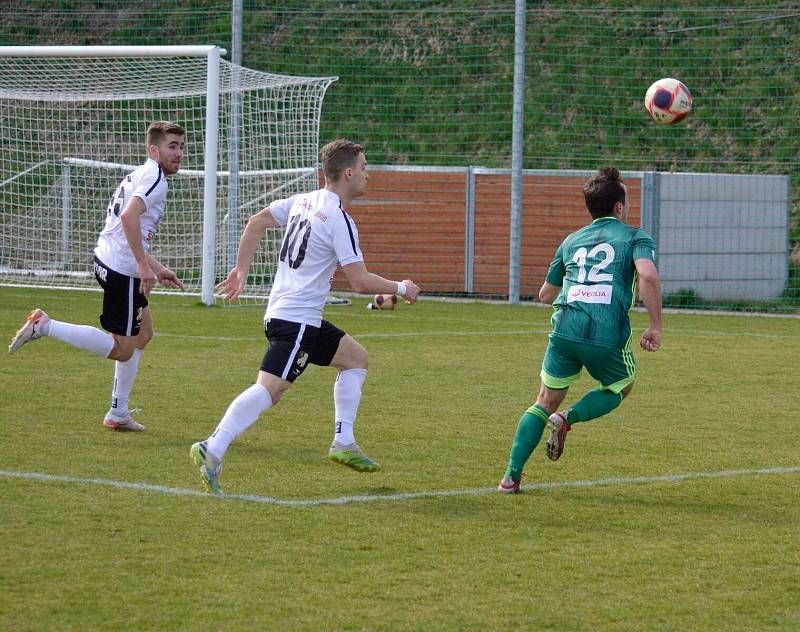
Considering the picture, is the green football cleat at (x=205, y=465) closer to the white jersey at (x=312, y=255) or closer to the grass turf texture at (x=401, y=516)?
the grass turf texture at (x=401, y=516)

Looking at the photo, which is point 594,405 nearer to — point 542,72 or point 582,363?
point 582,363

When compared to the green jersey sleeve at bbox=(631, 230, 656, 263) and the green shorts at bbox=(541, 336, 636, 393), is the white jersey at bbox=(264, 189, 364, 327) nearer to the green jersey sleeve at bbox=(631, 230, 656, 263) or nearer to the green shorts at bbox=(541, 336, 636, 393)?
the green shorts at bbox=(541, 336, 636, 393)

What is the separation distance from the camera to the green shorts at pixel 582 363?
20.9 ft

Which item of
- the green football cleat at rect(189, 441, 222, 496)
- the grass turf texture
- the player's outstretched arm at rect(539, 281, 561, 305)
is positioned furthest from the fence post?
the green football cleat at rect(189, 441, 222, 496)

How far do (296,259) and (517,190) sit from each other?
12324mm

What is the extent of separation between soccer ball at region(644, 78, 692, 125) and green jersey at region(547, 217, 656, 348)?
518 centimetres

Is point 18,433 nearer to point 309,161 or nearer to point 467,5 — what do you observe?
point 309,161

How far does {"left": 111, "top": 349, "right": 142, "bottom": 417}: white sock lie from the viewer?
7996 mm

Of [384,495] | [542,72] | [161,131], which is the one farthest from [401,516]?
[542,72]

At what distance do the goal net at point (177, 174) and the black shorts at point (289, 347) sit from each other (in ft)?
31.5

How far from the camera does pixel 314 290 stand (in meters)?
6.49

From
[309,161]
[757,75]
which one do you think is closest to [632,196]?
[309,161]

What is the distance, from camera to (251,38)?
93.8 ft

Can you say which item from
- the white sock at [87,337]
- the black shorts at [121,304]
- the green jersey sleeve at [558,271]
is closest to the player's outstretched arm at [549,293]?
the green jersey sleeve at [558,271]
